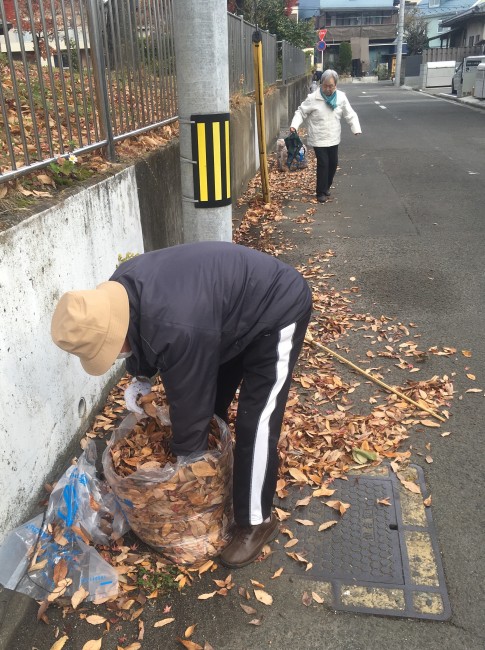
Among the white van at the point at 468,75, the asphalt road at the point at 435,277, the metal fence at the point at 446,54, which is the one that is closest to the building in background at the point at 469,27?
the metal fence at the point at 446,54

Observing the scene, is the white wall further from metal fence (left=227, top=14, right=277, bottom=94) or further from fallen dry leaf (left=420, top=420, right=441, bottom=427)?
metal fence (left=227, top=14, right=277, bottom=94)

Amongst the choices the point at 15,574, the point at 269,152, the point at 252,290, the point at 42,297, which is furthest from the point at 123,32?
the point at 269,152

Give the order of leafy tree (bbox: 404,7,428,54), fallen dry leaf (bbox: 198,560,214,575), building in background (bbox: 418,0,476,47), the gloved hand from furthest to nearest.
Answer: building in background (bbox: 418,0,476,47) → leafy tree (bbox: 404,7,428,54) → the gloved hand → fallen dry leaf (bbox: 198,560,214,575)

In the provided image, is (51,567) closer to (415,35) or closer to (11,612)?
(11,612)

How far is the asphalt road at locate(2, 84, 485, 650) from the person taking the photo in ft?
7.75

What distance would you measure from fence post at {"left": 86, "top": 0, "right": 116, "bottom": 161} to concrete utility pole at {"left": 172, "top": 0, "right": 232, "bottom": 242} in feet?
2.44

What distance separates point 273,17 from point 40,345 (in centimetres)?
2210

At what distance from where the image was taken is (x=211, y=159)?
374cm

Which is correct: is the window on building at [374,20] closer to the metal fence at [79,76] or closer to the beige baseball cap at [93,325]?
the metal fence at [79,76]

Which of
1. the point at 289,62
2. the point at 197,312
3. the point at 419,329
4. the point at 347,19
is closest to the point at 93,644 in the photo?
the point at 197,312

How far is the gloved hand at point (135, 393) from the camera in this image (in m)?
2.77

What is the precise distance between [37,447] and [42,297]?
0.76 m

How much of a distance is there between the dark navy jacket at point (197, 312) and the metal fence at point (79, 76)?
47.4 inches

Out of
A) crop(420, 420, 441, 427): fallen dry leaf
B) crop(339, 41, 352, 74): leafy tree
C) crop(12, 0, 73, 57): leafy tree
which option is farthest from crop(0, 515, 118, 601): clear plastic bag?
crop(339, 41, 352, 74): leafy tree
